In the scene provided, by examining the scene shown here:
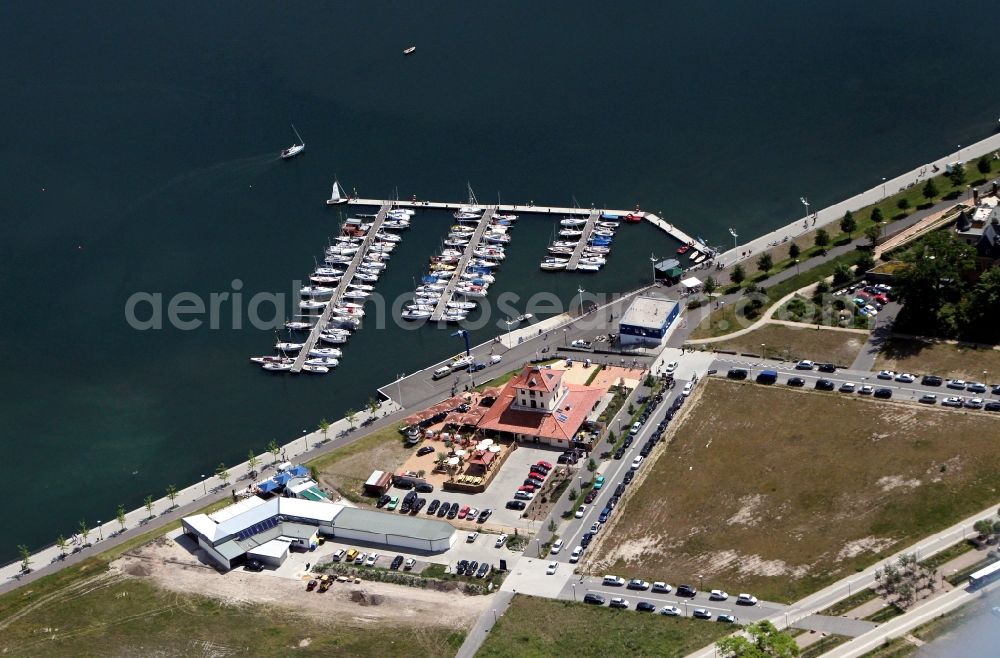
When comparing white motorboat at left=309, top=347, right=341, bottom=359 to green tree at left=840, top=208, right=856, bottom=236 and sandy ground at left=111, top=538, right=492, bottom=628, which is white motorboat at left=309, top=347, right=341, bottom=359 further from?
green tree at left=840, top=208, right=856, bottom=236

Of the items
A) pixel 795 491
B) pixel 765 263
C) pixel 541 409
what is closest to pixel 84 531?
pixel 541 409

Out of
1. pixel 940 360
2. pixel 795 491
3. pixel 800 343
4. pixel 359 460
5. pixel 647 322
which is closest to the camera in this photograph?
pixel 795 491

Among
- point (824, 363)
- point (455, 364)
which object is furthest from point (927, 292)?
point (455, 364)

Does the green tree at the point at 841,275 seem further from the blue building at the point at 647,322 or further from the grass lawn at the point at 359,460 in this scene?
the grass lawn at the point at 359,460

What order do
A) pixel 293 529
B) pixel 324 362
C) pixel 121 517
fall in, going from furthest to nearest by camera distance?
pixel 324 362, pixel 121 517, pixel 293 529

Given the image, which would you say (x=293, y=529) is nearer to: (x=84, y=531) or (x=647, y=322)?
(x=84, y=531)

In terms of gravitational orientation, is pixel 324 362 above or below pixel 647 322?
below

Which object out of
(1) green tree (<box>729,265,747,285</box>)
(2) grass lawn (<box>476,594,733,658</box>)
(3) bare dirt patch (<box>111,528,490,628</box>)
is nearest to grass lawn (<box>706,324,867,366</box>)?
(1) green tree (<box>729,265,747,285</box>)
